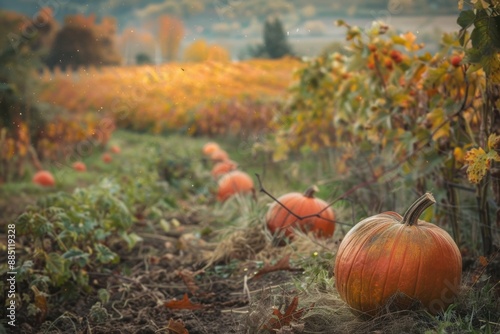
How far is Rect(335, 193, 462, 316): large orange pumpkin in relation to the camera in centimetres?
208

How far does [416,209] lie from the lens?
83.6 inches

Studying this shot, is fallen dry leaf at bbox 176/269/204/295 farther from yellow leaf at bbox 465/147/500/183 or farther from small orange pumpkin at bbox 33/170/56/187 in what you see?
small orange pumpkin at bbox 33/170/56/187

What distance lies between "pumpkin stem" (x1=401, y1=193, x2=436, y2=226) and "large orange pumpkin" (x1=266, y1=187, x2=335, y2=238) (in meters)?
1.19

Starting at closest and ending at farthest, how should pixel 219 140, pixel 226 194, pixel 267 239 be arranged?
1. pixel 267 239
2. pixel 226 194
3. pixel 219 140

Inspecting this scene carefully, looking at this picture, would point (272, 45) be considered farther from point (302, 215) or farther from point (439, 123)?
point (439, 123)

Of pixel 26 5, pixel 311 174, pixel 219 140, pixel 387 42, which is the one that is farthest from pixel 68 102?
pixel 387 42

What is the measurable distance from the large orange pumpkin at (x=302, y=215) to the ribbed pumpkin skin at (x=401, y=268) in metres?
1.17

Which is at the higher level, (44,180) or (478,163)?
(478,163)

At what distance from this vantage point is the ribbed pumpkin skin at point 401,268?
208cm

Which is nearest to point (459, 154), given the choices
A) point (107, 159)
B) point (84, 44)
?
point (107, 159)

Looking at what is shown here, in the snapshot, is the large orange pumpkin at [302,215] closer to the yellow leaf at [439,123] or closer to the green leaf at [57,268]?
the yellow leaf at [439,123]

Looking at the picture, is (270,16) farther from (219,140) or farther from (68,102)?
(68,102)

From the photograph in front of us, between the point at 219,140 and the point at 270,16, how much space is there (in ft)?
10.8

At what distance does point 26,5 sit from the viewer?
10.5 meters
